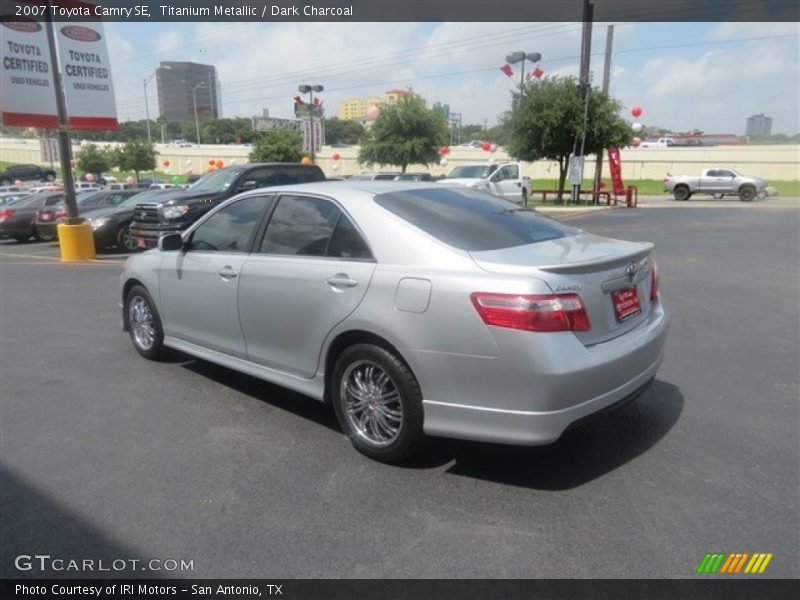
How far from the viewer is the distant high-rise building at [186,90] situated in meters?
95.1

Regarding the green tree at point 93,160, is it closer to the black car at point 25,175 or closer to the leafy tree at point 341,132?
the black car at point 25,175

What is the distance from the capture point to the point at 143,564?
9.49 ft

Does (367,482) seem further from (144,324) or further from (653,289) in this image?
(144,324)

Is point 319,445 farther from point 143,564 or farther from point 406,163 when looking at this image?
point 406,163

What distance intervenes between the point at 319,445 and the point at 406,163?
37190 mm

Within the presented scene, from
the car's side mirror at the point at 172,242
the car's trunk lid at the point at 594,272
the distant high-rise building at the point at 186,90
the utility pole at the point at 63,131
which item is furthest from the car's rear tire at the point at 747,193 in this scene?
the distant high-rise building at the point at 186,90

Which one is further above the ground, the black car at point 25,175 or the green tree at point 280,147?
the green tree at point 280,147

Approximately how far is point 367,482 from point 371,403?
463 millimetres

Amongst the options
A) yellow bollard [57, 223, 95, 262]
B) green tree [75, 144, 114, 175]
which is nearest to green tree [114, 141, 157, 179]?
green tree [75, 144, 114, 175]

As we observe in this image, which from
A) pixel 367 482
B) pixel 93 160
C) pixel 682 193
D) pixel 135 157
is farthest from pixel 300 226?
pixel 93 160

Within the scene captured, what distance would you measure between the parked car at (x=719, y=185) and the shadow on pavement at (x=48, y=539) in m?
36.6

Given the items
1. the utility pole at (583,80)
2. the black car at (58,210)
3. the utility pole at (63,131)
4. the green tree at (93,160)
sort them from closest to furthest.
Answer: the utility pole at (63,131) < the black car at (58,210) < the utility pole at (583,80) < the green tree at (93,160)

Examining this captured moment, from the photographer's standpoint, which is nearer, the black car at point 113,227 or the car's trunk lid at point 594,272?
the car's trunk lid at point 594,272

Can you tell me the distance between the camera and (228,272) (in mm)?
4668
